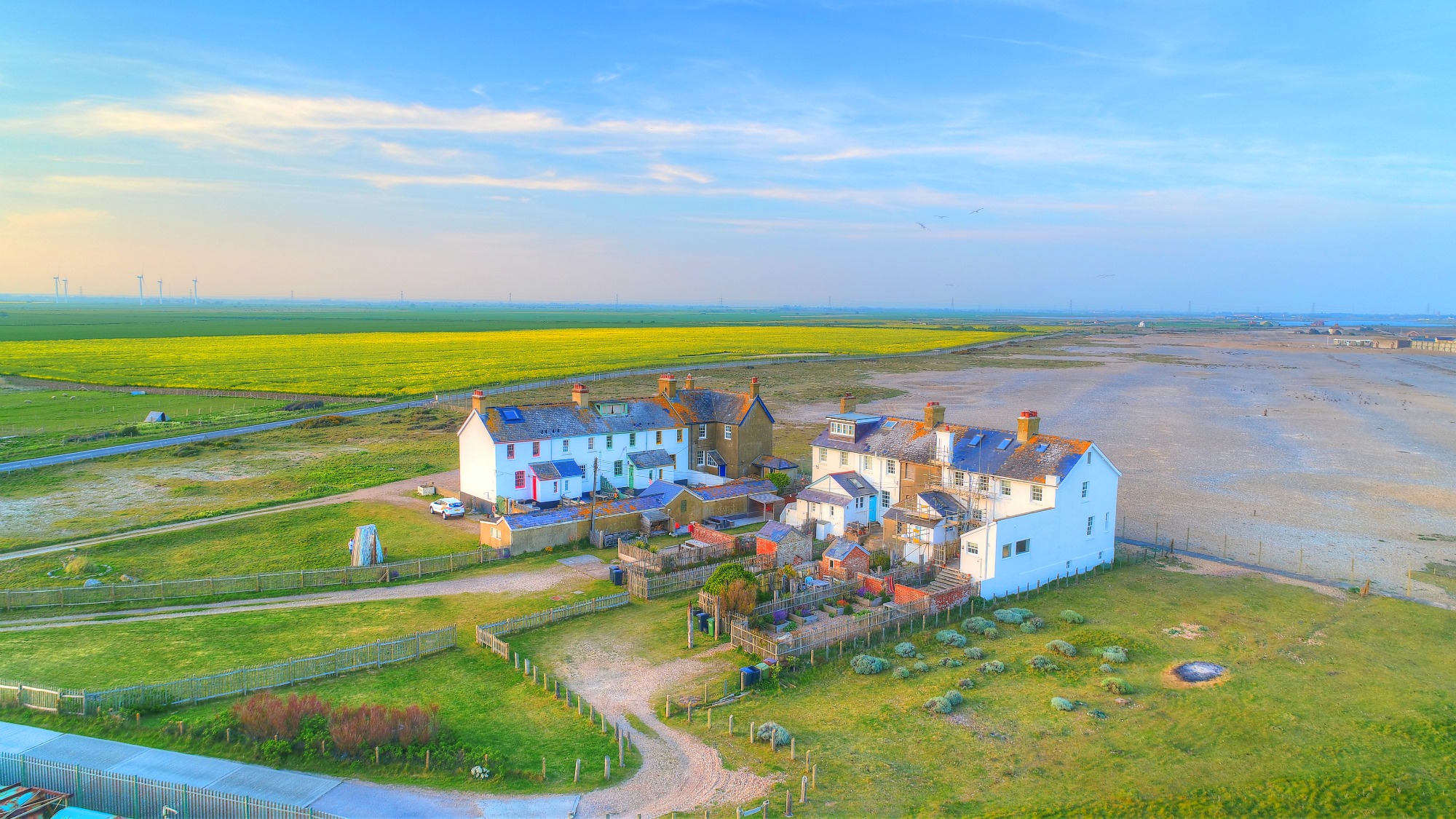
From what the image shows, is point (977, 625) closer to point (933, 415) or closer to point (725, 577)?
point (725, 577)

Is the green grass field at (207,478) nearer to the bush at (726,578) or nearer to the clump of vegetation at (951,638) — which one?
the bush at (726,578)

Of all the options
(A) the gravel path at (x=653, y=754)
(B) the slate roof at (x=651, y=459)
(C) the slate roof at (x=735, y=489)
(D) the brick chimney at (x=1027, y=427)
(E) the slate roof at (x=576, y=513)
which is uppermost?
(D) the brick chimney at (x=1027, y=427)

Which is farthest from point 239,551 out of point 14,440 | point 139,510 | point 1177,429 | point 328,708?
point 1177,429

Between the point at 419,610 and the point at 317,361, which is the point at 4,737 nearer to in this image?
the point at 419,610

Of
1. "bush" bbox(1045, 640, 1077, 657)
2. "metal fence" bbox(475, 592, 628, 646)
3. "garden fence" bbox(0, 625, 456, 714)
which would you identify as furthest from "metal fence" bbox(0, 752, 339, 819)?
"bush" bbox(1045, 640, 1077, 657)

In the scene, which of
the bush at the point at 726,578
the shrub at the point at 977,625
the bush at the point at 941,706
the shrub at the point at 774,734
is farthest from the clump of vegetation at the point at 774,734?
the shrub at the point at 977,625

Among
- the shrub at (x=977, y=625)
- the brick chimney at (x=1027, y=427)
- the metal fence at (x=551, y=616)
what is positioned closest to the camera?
the metal fence at (x=551, y=616)
